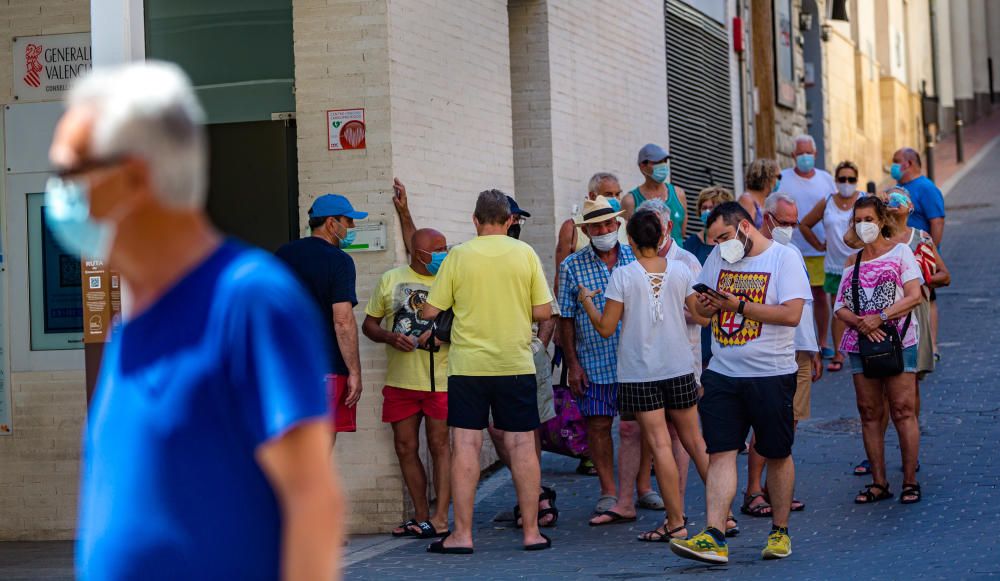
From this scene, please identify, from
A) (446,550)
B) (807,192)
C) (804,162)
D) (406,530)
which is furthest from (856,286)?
(804,162)

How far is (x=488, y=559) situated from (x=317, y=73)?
10.7 ft

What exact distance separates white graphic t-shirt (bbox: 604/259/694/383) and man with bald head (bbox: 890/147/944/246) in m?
5.10

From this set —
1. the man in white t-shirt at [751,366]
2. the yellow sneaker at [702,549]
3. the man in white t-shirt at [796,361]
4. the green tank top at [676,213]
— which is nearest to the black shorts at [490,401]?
the man in white t-shirt at [751,366]

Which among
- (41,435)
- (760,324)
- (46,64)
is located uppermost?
(46,64)

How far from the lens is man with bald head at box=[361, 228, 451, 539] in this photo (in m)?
9.23

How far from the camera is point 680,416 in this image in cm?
858

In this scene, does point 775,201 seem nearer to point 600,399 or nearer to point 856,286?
point 856,286

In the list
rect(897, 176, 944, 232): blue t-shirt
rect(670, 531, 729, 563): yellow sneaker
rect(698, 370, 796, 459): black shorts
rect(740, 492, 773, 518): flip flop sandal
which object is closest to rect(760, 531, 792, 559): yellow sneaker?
rect(670, 531, 729, 563): yellow sneaker

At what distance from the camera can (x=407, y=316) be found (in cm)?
923

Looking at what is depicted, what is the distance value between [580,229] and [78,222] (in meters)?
7.95

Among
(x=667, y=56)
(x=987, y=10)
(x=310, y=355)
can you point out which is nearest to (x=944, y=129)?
(x=987, y=10)

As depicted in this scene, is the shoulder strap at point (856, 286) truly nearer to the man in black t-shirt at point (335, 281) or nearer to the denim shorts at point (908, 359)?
the denim shorts at point (908, 359)

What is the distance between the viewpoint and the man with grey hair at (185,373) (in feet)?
8.05

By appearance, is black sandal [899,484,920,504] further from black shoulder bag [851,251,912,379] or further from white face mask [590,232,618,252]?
white face mask [590,232,618,252]
